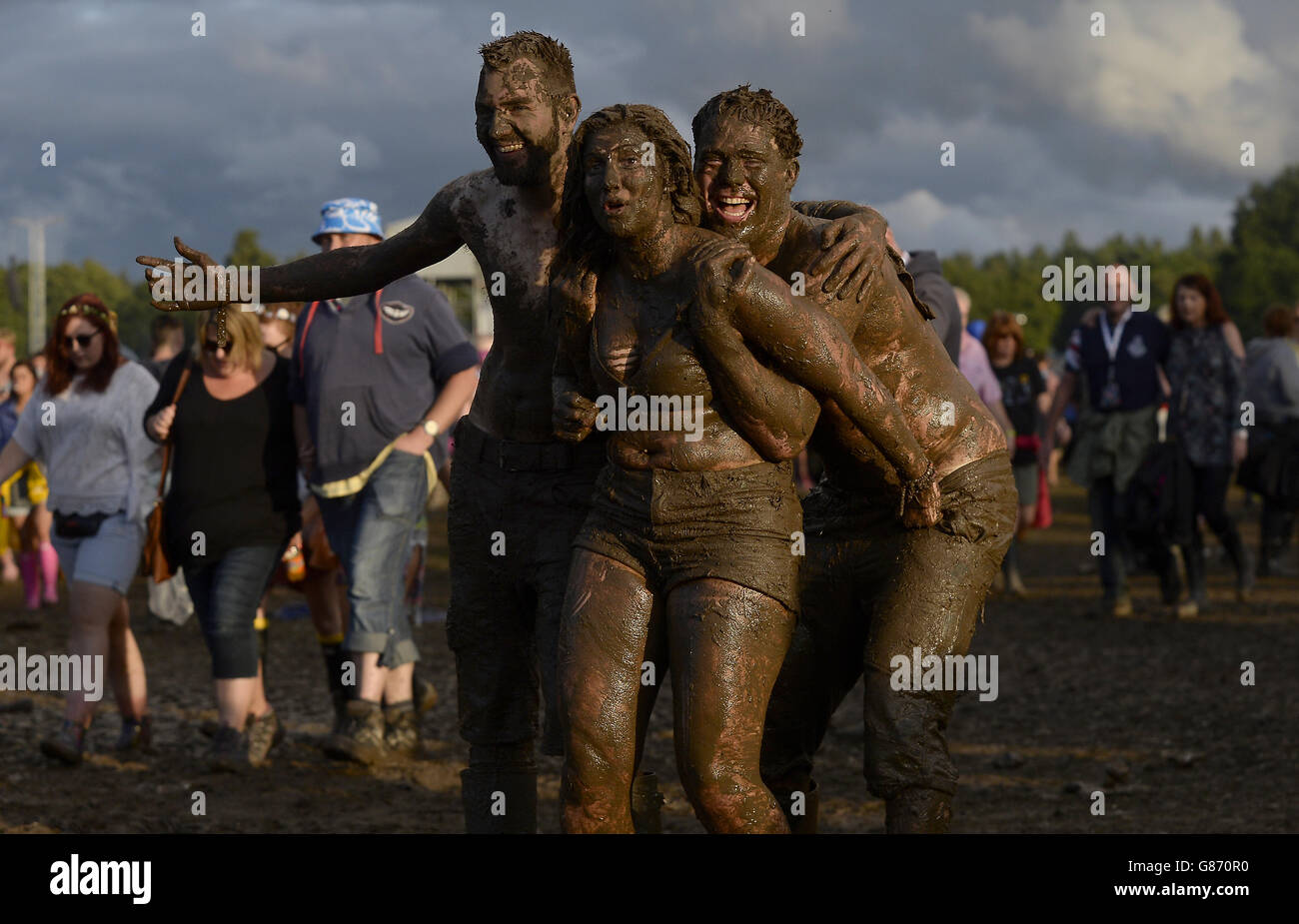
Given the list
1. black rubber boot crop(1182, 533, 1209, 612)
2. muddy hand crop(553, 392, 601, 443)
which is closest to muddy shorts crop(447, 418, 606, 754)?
muddy hand crop(553, 392, 601, 443)

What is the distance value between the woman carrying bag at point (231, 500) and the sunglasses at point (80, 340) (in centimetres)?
44

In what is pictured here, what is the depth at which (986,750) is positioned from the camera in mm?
8297

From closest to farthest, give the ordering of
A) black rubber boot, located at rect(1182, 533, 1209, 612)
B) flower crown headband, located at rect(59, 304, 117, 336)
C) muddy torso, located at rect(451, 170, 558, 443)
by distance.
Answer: muddy torso, located at rect(451, 170, 558, 443), flower crown headband, located at rect(59, 304, 117, 336), black rubber boot, located at rect(1182, 533, 1209, 612)

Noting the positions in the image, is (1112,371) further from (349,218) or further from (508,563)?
(508,563)

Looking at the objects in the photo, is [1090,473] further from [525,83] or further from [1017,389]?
[525,83]

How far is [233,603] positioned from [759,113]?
440 cm

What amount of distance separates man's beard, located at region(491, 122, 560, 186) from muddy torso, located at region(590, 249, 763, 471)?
0.61m

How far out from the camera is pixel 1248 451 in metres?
14.0

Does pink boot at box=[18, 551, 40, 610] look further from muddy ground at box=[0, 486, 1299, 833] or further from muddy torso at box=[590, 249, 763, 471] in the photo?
muddy torso at box=[590, 249, 763, 471]

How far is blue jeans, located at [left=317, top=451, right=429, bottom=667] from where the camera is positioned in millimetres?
7719

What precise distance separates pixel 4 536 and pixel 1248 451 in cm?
986

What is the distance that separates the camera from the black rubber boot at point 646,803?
4.54 m

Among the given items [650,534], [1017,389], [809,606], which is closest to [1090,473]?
[1017,389]
